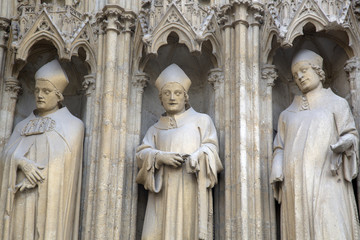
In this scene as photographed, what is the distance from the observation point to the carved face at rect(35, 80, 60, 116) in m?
10.6

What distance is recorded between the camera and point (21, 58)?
1079cm

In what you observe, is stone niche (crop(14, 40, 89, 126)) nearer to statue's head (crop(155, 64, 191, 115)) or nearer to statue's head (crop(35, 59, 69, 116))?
statue's head (crop(35, 59, 69, 116))

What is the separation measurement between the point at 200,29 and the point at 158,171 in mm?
1911

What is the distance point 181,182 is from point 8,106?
2.64 meters

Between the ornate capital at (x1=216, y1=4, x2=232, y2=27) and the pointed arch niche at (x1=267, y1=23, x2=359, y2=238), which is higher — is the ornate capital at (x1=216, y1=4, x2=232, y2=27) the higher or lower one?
the higher one

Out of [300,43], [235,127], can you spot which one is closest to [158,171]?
[235,127]

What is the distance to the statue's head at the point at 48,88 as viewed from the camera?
10602mm

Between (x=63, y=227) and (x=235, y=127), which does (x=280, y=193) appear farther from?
(x=63, y=227)

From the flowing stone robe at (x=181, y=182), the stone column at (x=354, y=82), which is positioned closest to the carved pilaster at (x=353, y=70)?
the stone column at (x=354, y=82)

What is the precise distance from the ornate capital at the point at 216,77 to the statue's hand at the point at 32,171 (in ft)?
7.93

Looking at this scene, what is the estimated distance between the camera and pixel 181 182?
9914mm

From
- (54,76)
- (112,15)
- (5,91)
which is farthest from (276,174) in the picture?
(5,91)

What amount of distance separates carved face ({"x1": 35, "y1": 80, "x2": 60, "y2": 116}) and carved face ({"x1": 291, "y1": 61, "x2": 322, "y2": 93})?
121 inches

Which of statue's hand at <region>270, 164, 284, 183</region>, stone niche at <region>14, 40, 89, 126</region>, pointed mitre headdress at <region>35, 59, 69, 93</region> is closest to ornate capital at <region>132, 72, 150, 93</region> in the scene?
stone niche at <region>14, 40, 89, 126</region>
